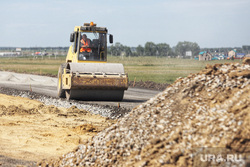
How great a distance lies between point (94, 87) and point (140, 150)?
382 inches

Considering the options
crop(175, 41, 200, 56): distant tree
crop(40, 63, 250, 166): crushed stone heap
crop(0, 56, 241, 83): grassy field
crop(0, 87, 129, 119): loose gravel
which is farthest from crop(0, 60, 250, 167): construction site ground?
crop(175, 41, 200, 56): distant tree

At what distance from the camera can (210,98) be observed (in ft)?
23.4

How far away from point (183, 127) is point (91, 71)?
10.3 meters

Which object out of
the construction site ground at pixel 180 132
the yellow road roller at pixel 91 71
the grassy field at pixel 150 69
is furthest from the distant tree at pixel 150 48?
the construction site ground at pixel 180 132

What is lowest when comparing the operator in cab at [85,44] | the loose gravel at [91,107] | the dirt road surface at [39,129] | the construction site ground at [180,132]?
the dirt road surface at [39,129]

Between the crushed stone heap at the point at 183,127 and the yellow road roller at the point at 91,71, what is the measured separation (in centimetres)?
826

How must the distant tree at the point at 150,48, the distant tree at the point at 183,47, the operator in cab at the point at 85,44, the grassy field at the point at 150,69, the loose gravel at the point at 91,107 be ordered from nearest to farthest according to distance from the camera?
the loose gravel at the point at 91,107 → the operator in cab at the point at 85,44 → the grassy field at the point at 150,69 → the distant tree at the point at 183,47 → the distant tree at the point at 150,48

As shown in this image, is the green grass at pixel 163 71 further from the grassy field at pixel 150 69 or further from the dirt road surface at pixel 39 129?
the dirt road surface at pixel 39 129

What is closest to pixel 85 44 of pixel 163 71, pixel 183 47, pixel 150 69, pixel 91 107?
pixel 91 107

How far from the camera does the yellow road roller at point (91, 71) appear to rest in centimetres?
1616

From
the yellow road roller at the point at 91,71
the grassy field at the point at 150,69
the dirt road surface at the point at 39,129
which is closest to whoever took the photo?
the dirt road surface at the point at 39,129

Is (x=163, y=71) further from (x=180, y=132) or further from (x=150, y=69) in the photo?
(x=180, y=132)

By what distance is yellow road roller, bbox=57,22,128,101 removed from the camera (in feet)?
53.0

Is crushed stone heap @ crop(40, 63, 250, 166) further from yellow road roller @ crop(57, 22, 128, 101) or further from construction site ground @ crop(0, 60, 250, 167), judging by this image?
yellow road roller @ crop(57, 22, 128, 101)
